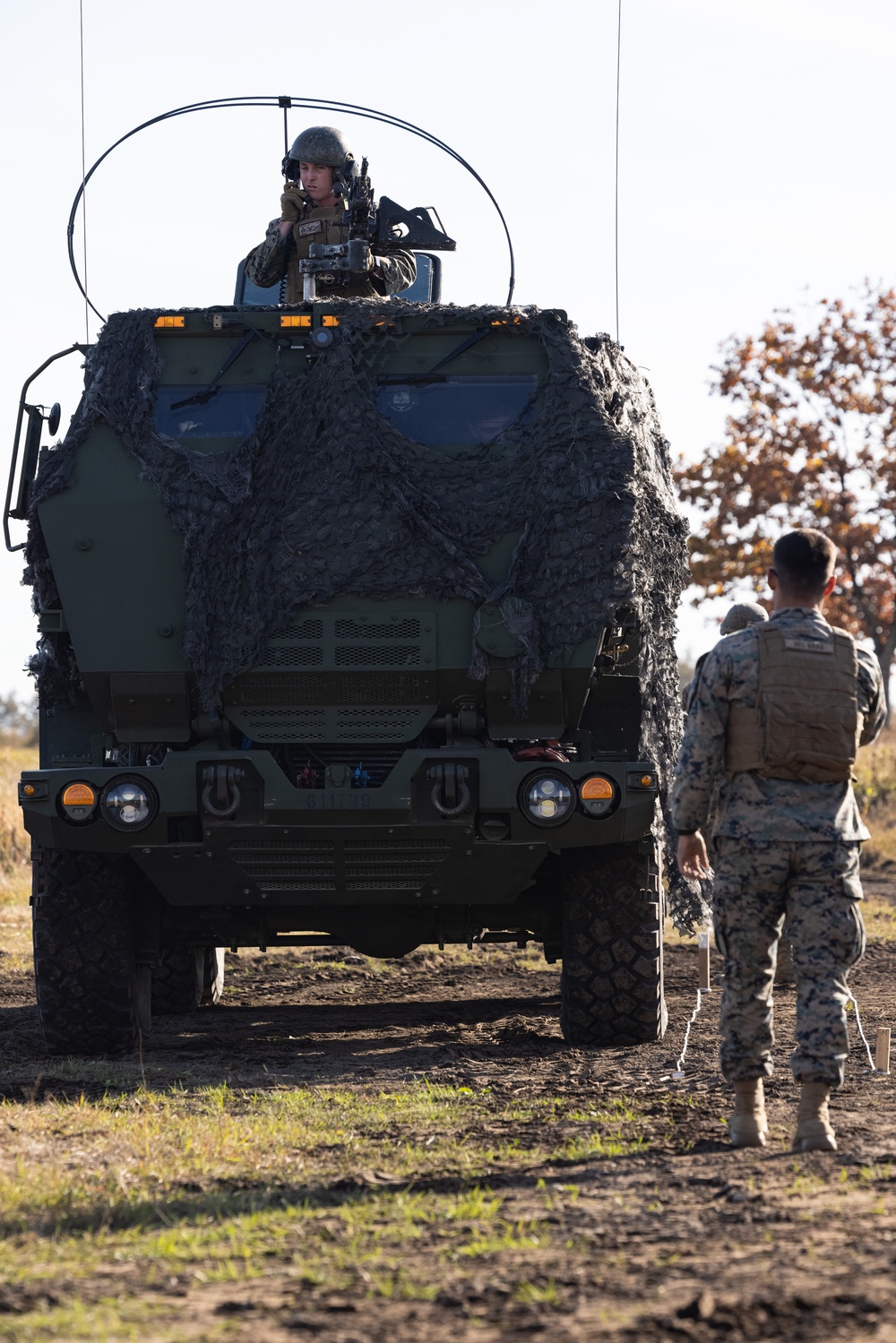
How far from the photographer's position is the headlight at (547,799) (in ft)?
23.4

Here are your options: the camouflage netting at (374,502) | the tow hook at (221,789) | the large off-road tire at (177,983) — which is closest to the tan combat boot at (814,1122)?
the camouflage netting at (374,502)

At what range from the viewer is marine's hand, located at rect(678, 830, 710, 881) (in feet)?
18.1

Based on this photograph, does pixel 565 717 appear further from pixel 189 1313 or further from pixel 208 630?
pixel 189 1313

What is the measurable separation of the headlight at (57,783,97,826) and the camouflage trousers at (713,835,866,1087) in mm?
2799

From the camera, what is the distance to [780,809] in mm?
5352

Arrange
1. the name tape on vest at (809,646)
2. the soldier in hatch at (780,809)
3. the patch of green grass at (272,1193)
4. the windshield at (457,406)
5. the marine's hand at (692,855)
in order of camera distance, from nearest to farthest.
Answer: the patch of green grass at (272,1193) < the soldier in hatch at (780,809) < the name tape on vest at (809,646) < the marine's hand at (692,855) < the windshield at (457,406)

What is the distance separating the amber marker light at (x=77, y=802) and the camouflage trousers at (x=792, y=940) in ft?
9.19

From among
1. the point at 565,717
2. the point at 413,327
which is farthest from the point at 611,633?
the point at 413,327

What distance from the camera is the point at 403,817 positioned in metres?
7.16

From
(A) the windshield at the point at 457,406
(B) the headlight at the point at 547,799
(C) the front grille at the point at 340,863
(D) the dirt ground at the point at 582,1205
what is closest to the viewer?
(D) the dirt ground at the point at 582,1205

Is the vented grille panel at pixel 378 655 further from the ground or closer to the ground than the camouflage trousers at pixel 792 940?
further from the ground

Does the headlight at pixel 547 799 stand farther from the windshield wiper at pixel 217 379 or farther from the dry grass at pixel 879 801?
the dry grass at pixel 879 801

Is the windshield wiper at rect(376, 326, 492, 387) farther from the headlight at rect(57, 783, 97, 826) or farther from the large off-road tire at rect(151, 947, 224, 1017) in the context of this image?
the large off-road tire at rect(151, 947, 224, 1017)

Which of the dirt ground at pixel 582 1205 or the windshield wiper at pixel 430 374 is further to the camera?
the windshield wiper at pixel 430 374
